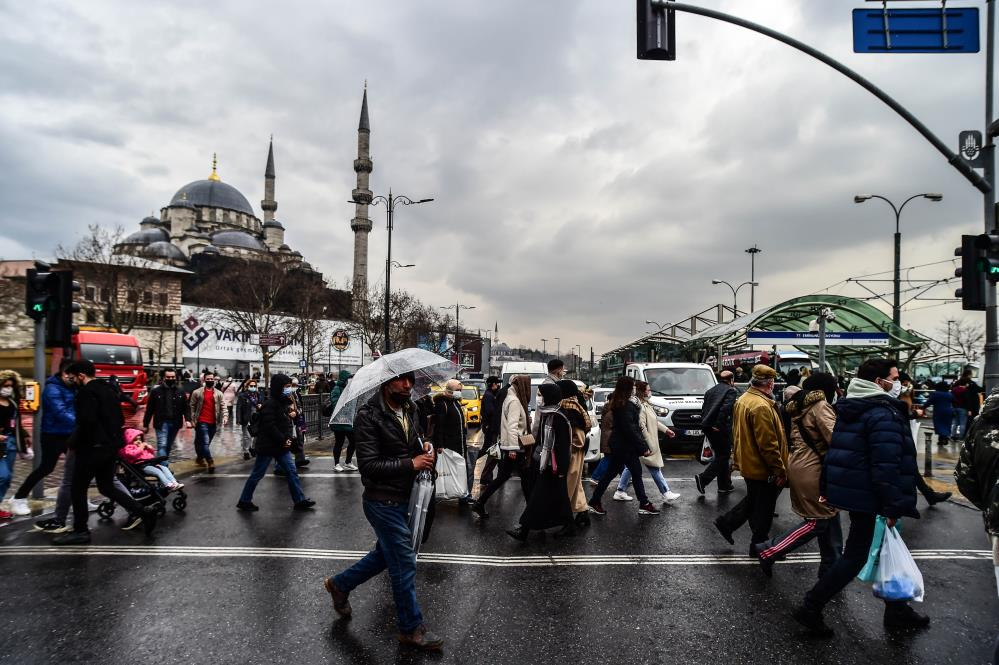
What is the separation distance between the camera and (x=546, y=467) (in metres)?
6.14

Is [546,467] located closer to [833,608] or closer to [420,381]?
[420,381]

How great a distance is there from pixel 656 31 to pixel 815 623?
6.09 meters

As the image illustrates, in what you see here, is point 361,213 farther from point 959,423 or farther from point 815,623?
point 815,623

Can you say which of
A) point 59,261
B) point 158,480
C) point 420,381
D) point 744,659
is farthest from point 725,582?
point 59,261

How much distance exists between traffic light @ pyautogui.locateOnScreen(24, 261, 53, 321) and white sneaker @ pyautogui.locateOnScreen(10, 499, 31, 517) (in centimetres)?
239

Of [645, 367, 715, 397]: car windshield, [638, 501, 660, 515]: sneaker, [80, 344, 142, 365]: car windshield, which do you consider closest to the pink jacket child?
[638, 501, 660, 515]: sneaker

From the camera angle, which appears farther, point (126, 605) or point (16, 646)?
point (126, 605)

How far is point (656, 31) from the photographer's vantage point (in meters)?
7.14

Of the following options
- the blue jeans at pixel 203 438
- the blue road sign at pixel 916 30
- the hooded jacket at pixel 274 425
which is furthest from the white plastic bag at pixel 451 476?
the blue road sign at pixel 916 30

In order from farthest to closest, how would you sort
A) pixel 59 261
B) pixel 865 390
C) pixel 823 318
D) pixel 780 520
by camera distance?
pixel 59 261 < pixel 823 318 < pixel 780 520 < pixel 865 390

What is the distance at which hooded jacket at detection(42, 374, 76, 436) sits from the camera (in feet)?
22.9

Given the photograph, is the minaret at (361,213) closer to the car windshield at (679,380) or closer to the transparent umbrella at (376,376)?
the car windshield at (679,380)

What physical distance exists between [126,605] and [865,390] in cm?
527

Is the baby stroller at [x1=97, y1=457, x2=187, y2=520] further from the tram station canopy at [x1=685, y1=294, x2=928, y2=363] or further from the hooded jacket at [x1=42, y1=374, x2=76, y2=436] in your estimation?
the tram station canopy at [x1=685, y1=294, x2=928, y2=363]
